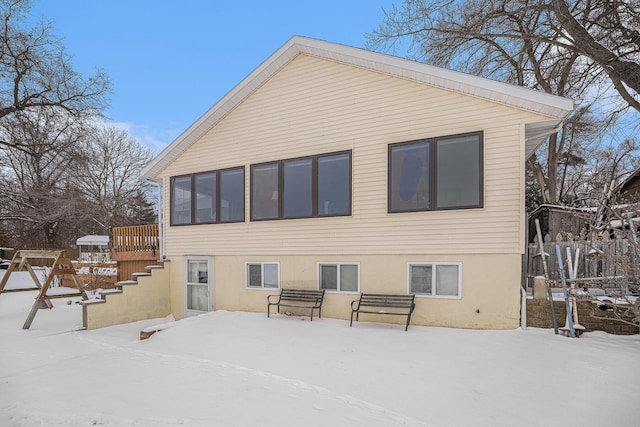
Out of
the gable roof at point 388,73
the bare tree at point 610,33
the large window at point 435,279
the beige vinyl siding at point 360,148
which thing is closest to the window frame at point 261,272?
the beige vinyl siding at point 360,148

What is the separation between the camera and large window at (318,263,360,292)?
27.4 feet

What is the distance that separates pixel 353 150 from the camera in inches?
331

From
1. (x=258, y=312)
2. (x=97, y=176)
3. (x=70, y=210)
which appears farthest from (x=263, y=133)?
(x=97, y=176)

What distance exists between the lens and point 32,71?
59.1 feet

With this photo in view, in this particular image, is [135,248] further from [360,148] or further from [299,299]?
[360,148]

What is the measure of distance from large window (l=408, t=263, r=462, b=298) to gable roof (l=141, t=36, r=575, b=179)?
3.08 m

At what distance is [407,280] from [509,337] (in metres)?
2.09

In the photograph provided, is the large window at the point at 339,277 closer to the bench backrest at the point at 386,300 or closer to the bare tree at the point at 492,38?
the bench backrest at the point at 386,300

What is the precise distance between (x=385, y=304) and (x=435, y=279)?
44.3 inches

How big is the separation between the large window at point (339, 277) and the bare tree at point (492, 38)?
783 centimetres

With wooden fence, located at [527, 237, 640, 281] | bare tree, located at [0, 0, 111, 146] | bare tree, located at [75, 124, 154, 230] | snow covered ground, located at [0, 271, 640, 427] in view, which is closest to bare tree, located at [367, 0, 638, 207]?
wooden fence, located at [527, 237, 640, 281]

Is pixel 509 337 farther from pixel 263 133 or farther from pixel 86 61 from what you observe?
pixel 86 61

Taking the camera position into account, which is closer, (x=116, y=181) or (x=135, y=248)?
(x=135, y=248)

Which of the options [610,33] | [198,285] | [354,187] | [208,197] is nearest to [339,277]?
[354,187]
